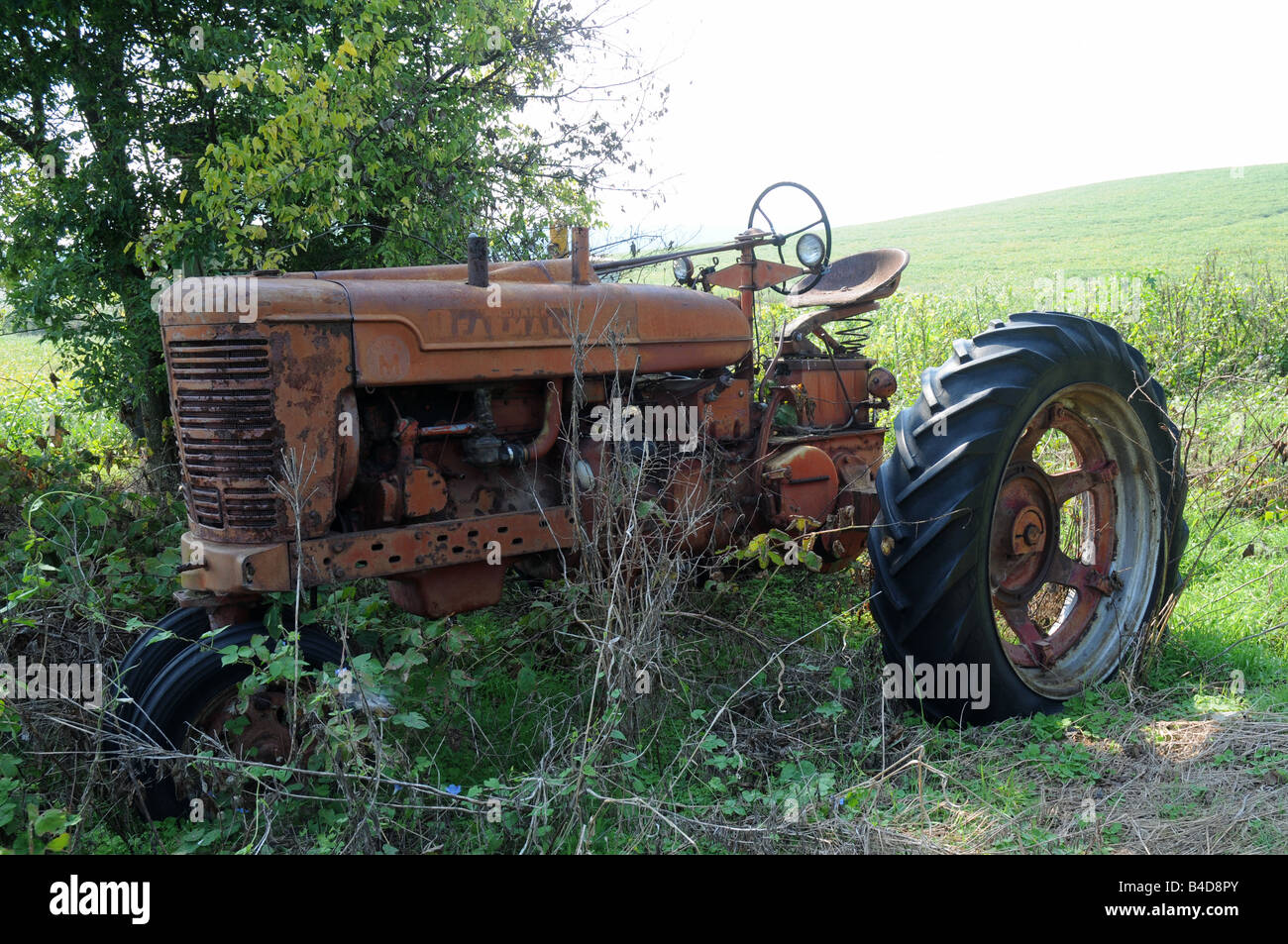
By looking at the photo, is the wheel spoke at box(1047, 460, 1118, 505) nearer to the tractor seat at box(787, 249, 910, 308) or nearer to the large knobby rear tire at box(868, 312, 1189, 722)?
the large knobby rear tire at box(868, 312, 1189, 722)

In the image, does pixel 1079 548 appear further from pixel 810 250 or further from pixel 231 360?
pixel 231 360

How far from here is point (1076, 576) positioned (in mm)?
4055

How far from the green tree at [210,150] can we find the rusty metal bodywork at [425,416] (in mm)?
2052

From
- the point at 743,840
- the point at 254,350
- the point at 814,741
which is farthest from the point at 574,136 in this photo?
the point at 743,840

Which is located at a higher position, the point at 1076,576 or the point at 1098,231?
the point at 1098,231

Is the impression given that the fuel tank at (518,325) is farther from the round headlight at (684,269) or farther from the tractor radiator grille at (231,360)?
the round headlight at (684,269)

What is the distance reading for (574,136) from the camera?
6.79 m

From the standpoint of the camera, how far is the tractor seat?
4812 mm

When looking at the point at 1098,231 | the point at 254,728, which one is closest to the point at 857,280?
the point at 254,728

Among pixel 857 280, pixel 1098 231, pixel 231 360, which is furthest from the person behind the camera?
pixel 1098 231

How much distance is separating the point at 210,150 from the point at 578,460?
304cm

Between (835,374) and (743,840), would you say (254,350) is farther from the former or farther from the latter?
(835,374)

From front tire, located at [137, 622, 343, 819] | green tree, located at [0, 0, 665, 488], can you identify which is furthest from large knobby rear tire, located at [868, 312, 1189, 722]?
green tree, located at [0, 0, 665, 488]

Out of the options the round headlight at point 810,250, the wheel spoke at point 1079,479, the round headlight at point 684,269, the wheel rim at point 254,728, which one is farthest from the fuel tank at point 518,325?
the wheel spoke at point 1079,479
